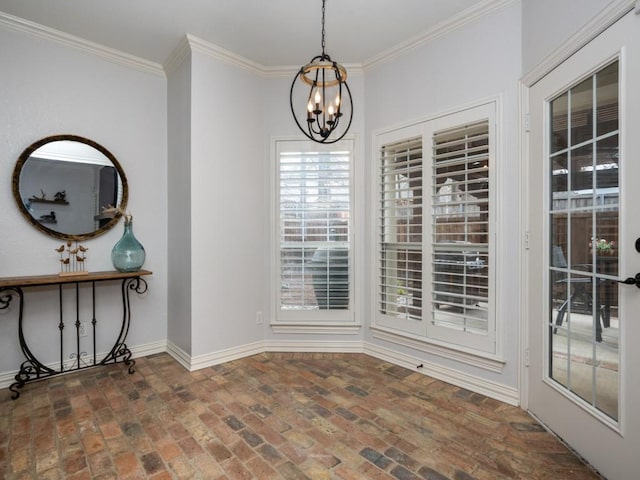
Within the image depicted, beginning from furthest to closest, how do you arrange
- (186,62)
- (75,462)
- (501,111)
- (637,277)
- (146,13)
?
(186,62) → (146,13) → (501,111) → (75,462) → (637,277)

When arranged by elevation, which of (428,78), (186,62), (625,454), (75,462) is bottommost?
(75,462)

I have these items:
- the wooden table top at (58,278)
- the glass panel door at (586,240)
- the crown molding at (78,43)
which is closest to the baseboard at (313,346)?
the wooden table top at (58,278)

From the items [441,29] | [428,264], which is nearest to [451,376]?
[428,264]

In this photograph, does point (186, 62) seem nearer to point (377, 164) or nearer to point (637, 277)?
point (377, 164)

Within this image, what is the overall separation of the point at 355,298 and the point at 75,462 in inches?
94.8

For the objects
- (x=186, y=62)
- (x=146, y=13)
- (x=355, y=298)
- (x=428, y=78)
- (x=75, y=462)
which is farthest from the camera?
(x=355, y=298)

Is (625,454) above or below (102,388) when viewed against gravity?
above

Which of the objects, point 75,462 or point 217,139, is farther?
point 217,139

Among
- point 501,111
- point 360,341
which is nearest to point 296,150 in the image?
point 501,111

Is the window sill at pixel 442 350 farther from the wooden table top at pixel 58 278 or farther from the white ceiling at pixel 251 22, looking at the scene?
the white ceiling at pixel 251 22

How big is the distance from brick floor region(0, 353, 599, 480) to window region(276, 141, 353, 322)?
0.75 meters

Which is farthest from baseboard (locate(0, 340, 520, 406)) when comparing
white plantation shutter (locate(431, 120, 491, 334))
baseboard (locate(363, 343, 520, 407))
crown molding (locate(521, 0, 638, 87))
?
crown molding (locate(521, 0, 638, 87))

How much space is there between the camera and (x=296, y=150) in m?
3.42

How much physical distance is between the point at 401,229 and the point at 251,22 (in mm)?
2176
